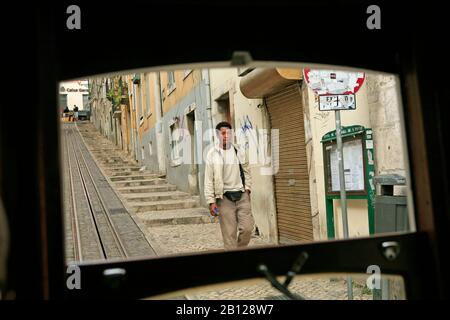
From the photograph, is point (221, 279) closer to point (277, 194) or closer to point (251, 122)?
point (277, 194)

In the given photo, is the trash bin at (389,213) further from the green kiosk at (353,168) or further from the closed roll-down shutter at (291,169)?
the closed roll-down shutter at (291,169)

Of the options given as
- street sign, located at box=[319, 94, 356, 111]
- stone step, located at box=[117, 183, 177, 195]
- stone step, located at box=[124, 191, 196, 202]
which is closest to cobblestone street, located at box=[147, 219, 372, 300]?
street sign, located at box=[319, 94, 356, 111]

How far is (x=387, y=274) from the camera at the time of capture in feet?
7.40

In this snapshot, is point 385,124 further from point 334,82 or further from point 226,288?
point 226,288

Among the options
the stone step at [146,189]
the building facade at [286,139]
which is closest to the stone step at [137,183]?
the building facade at [286,139]

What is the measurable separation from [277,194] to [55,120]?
7.04 metres

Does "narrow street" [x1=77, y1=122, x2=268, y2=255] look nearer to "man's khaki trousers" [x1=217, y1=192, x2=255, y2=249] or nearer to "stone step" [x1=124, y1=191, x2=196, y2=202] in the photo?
"stone step" [x1=124, y1=191, x2=196, y2=202]

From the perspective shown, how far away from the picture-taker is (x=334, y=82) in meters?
4.61

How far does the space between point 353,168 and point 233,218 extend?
155 cm

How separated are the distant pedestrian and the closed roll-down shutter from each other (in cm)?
208

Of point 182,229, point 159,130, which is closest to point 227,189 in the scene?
point 182,229

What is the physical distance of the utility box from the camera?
3.77 meters

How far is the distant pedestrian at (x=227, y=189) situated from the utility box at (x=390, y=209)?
1.83 meters

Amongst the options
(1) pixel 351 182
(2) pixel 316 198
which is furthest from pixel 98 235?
(1) pixel 351 182
